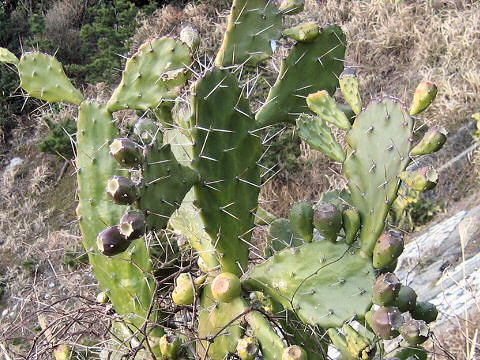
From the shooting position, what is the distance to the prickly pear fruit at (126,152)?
119cm

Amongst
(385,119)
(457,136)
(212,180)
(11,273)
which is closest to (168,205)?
(212,180)

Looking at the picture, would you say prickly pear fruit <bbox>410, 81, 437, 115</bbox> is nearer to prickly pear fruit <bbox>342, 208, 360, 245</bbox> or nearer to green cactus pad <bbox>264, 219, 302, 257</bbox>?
prickly pear fruit <bbox>342, 208, 360, 245</bbox>

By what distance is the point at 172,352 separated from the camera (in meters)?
1.46

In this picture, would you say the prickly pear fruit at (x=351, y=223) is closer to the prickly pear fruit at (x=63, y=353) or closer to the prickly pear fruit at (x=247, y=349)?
the prickly pear fruit at (x=247, y=349)

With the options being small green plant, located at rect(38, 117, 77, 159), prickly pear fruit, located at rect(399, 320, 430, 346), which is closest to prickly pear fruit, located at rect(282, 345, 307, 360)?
prickly pear fruit, located at rect(399, 320, 430, 346)

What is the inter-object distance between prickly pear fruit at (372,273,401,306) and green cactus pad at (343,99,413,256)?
13cm

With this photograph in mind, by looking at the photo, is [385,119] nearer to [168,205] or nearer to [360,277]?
[360,277]

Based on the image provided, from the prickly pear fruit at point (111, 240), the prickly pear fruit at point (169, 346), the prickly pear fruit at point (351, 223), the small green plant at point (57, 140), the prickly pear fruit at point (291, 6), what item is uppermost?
the prickly pear fruit at point (291, 6)

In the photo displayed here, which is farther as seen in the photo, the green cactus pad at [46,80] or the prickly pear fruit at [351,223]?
the green cactus pad at [46,80]

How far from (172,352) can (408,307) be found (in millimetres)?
545

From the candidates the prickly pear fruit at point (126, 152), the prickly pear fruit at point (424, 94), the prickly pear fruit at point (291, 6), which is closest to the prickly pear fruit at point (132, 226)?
the prickly pear fruit at point (126, 152)

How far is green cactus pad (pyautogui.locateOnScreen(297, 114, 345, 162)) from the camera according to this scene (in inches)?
57.7

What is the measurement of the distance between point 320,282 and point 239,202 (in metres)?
0.29

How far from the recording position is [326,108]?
1.46m
